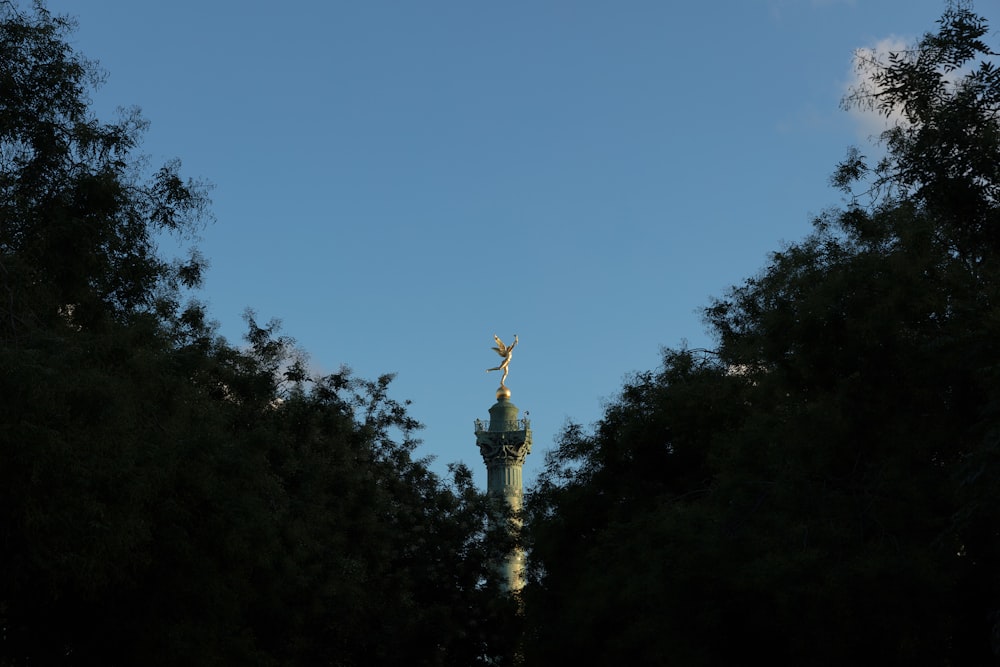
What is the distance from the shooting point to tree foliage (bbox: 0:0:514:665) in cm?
1530

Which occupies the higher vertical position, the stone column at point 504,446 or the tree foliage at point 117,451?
the stone column at point 504,446

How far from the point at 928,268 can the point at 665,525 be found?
8.59 m

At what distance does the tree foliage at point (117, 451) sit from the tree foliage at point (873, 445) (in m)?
8.37

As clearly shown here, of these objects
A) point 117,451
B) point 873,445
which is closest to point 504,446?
point 873,445

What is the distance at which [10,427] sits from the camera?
47.5 ft

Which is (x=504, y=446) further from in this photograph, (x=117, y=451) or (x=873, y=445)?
(x=117, y=451)

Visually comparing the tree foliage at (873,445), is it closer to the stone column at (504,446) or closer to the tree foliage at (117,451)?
the tree foliage at (117,451)

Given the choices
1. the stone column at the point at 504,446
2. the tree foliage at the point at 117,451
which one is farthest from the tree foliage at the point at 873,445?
the stone column at the point at 504,446

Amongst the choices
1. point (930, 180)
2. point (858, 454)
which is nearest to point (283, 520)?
point (858, 454)

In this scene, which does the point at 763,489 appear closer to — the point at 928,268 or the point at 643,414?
the point at 928,268

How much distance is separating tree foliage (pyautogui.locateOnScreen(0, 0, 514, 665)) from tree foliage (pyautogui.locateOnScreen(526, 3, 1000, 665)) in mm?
8369

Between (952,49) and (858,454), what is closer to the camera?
(952,49)

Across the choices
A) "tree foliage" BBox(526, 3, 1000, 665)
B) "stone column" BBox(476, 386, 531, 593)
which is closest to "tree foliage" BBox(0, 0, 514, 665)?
"tree foliage" BBox(526, 3, 1000, 665)

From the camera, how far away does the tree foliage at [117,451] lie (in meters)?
15.3
